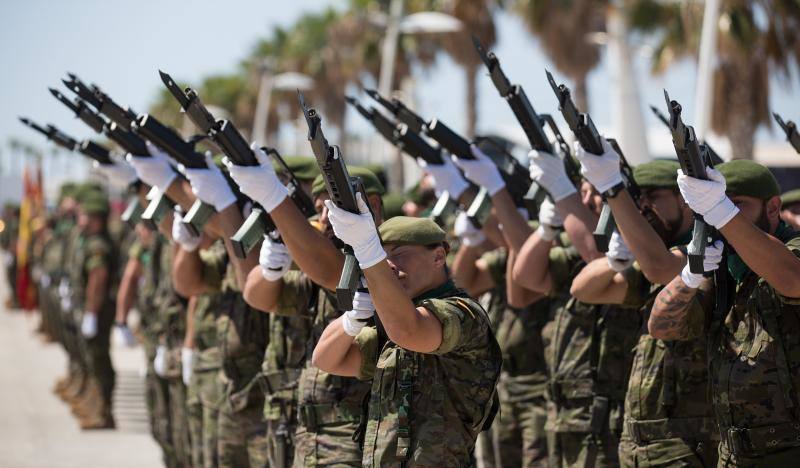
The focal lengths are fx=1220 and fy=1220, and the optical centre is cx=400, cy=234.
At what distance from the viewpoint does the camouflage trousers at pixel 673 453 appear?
16.8ft

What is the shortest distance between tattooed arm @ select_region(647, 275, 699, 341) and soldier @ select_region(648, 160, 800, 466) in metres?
0.01

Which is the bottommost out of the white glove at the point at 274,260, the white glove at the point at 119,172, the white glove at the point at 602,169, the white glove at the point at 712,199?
the white glove at the point at 712,199

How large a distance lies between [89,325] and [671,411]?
26.7 ft

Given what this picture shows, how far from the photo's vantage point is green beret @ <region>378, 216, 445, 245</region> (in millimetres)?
4465

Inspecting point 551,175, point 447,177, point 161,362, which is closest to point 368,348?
point 551,175

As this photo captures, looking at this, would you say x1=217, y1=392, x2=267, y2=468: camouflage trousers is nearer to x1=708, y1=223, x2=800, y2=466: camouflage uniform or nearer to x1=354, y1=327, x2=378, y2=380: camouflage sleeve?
x1=354, y1=327, x2=378, y2=380: camouflage sleeve

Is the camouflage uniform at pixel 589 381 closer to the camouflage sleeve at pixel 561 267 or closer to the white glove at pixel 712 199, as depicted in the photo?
the camouflage sleeve at pixel 561 267

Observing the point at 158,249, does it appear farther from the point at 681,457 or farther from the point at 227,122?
the point at 681,457

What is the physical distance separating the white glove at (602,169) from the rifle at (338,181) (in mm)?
1286

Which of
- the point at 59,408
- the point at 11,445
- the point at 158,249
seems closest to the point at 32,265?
the point at 59,408

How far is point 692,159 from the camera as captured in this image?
13.8ft

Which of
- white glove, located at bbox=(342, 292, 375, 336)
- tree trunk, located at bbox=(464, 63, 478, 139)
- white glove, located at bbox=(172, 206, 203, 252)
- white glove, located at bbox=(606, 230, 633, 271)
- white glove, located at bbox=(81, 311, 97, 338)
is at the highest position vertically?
tree trunk, located at bbox=(464, 63, 478, 139)

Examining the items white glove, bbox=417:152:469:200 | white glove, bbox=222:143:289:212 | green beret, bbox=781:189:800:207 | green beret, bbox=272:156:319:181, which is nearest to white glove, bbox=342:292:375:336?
white glove, bbox=222:143:289:212

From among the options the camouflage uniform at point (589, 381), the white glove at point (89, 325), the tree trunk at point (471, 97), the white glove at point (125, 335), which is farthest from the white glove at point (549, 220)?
the tree trunk at point (471, 97)
